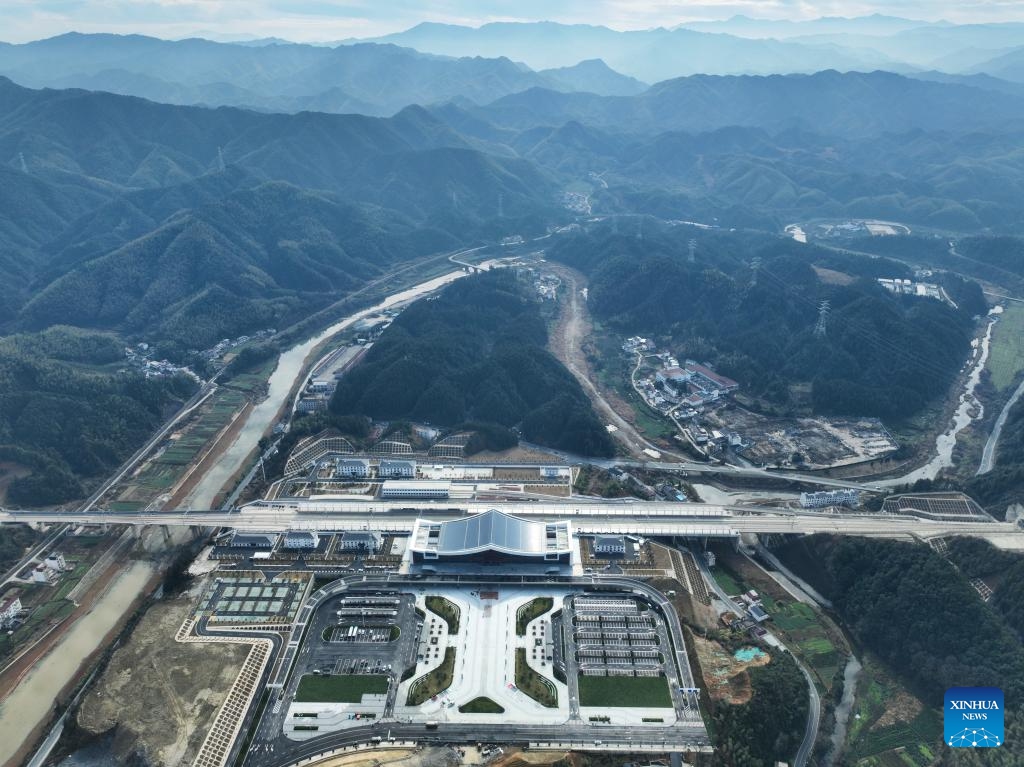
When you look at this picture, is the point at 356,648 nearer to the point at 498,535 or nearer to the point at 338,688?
the point at 338,688

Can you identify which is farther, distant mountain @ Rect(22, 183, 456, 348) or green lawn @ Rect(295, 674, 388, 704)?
distant mountain @ Rect(22, 183, 456, 348)

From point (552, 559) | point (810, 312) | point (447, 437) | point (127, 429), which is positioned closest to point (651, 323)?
point (810, 312)

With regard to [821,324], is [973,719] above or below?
below

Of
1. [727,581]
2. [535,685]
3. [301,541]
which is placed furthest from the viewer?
[301,541]

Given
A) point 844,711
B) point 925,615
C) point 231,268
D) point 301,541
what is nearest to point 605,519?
point 844,711

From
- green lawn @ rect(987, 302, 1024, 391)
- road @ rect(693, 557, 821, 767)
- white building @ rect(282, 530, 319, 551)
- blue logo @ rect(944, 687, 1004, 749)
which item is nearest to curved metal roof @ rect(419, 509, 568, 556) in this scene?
white building @ rect(282, 530, 319, 551)

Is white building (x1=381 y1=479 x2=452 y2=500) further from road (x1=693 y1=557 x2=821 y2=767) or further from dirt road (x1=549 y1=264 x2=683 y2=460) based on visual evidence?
road (x1=693 y1=557 x2=821 y2=767)
